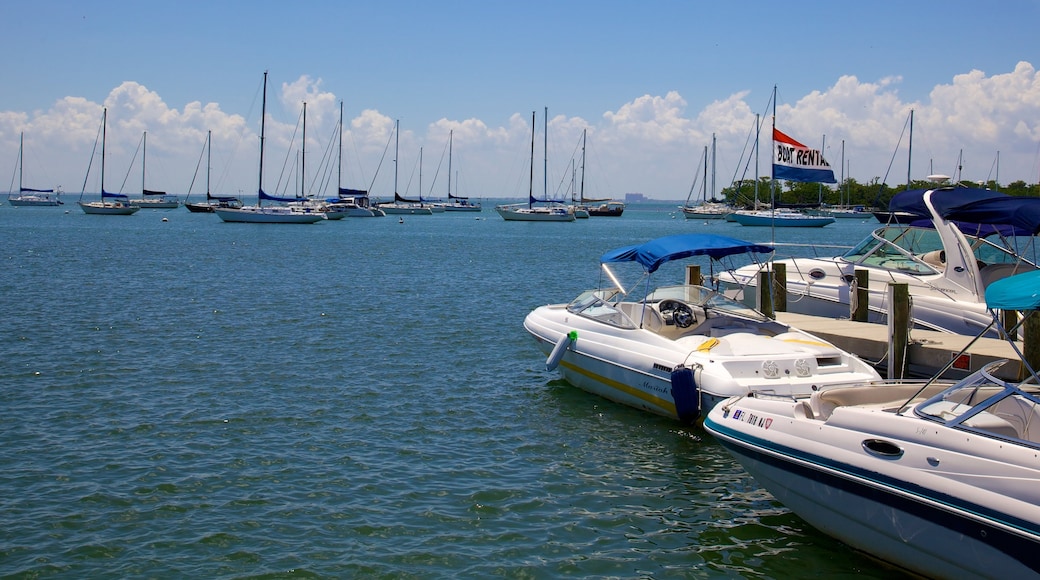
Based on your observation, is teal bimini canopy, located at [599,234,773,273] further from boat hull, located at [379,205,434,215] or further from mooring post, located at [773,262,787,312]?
boat hull, located at [379,205,434,215]

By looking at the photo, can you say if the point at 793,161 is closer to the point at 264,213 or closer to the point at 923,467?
the point at 923,467

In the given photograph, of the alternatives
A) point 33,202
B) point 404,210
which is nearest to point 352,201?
point 404,210

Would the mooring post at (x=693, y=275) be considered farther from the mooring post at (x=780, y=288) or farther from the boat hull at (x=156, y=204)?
the boat hull at (x=156, y=204)

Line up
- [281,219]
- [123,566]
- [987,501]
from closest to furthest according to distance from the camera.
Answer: [987,501] → [123,566] → [281,219]

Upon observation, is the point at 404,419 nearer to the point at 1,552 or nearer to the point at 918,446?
the point at 1,552

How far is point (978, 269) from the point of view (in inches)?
724

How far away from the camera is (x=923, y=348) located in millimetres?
14648

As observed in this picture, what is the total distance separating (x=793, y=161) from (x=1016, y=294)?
15660mm

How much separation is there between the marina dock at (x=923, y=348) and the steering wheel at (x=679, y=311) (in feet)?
8.59

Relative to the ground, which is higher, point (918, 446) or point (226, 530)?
point (918, 446)

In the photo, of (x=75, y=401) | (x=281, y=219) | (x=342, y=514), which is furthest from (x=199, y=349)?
(x=281, y=219)

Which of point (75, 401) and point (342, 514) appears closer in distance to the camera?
point (342, 514)

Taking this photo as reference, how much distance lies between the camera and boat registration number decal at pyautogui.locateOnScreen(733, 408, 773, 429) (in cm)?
956

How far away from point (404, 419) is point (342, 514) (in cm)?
397
